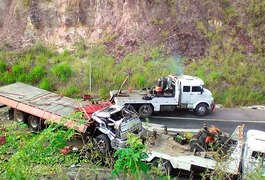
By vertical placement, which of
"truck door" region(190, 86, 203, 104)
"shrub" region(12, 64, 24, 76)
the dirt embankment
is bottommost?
"truck door" region(190, 86, 203, 104)

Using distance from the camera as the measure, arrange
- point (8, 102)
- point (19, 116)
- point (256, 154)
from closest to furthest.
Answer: point (256, 154), point (8, 102), point (19, 116)

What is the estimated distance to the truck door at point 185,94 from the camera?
19.8 metres

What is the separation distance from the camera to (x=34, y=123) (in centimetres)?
1772

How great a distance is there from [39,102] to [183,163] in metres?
7.06

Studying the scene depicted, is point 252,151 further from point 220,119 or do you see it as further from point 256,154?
point 220,119

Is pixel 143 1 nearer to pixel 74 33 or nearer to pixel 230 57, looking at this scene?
pixel 74 33

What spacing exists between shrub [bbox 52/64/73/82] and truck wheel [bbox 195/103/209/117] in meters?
7.27

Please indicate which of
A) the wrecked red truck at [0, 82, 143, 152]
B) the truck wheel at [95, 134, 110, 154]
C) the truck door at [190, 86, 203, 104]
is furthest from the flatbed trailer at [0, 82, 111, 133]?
Answer: the truck door at [190, 86, 203, 104]

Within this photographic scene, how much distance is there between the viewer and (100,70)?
2331 centimetres

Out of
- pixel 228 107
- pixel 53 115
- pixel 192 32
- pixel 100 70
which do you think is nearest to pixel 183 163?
pixel 53 115

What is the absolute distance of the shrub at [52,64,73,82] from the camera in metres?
23.0

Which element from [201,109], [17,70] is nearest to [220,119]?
[201,109]

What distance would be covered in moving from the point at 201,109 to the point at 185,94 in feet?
3.90

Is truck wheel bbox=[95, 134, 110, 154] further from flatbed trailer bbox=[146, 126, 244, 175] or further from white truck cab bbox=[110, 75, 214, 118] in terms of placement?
white truck cab bbox=[110, 75, 214, 118]
